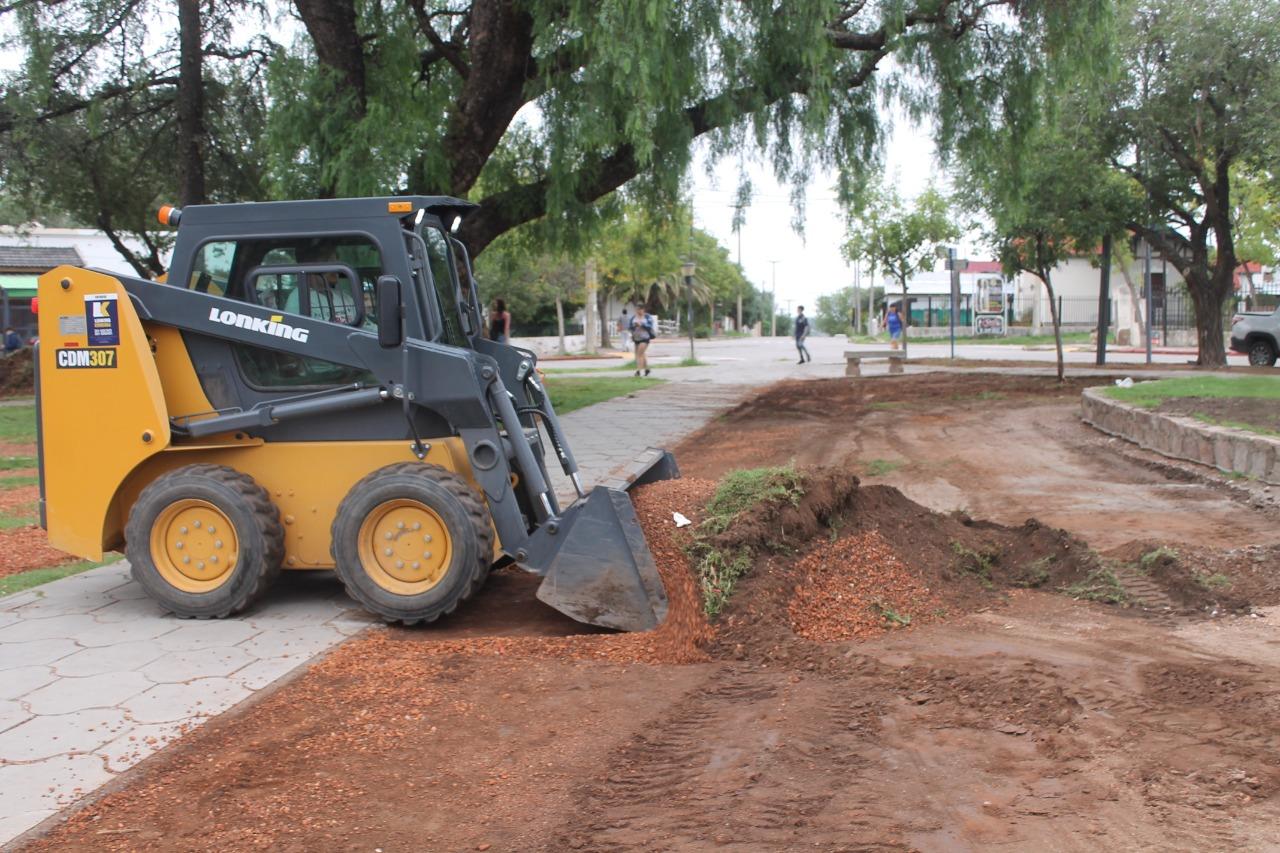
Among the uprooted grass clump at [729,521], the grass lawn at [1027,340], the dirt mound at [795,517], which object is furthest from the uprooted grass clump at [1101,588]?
A: the grass lawn at [1027,340]

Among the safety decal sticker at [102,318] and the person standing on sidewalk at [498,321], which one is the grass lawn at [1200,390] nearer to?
the person standing on sidewalk at [498,321]

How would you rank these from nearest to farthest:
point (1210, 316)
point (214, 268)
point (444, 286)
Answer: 1. point (214, 268)
2. point (444, 286)
3. point (1210, 316)

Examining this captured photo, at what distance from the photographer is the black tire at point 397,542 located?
18.8ft

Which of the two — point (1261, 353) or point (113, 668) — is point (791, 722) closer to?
point (113, 668)

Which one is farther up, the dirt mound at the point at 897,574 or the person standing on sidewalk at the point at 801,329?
the person standing on sidewalk at the point at 801,329

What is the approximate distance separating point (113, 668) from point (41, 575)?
8.23ft

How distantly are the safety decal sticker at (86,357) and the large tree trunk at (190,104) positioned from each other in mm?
10764

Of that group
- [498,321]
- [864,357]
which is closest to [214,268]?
[498,321]

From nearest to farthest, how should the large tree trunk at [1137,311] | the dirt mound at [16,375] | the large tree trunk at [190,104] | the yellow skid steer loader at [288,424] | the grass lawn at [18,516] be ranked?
1. the yellow skid steer loader at [288,424]
2. the grass lawn at [18,516]
3. the large tree trunk at [190,104]
4. the dirt mound at [16,375]
5. the large tree trunk at [1137,311]

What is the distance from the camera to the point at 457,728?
446 centimetres

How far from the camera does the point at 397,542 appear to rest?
19.4ft

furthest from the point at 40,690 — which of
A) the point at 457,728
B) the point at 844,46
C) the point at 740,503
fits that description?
the point at 844,46

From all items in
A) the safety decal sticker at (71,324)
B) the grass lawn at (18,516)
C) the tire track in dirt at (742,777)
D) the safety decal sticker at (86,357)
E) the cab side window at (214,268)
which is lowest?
the tire track in dirt at (742,777)

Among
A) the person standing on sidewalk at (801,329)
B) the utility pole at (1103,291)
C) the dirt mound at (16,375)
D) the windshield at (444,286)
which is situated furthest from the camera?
the person standing on sidewalk at (801,329)
